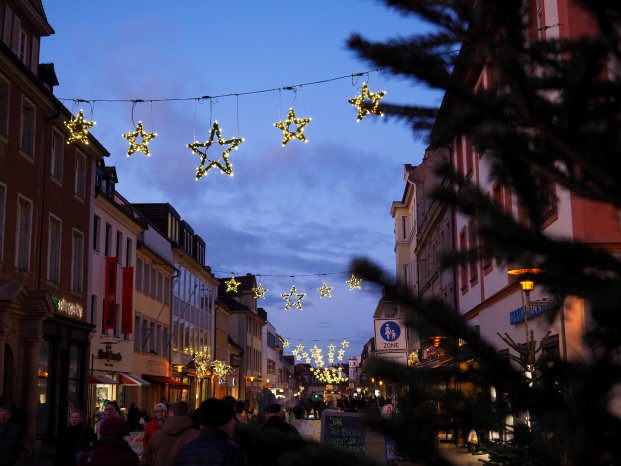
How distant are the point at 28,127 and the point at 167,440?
65.1 feet

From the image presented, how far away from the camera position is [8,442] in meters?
11.1

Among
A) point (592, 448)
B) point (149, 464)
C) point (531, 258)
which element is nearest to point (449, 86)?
point (531, 258)

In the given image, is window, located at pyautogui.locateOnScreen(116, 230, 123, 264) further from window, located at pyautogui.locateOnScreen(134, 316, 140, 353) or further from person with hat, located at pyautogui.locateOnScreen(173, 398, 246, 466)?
person with hat, located at pyautogui.locateOnScreen(173, 398, 246, 466)

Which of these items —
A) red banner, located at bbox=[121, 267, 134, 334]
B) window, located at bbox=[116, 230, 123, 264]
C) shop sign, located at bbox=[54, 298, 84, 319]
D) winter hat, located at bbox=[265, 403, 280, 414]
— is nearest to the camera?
winter hat, located at bbox=[265, 403, 280, 414]

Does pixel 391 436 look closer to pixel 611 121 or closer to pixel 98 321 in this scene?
pixel 611 121

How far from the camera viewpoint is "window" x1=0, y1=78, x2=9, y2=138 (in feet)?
77.8

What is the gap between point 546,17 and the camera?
599 inches

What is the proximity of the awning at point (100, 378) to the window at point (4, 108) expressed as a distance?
36.6 feet

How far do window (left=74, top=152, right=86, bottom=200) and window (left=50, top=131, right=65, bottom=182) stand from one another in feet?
5.45

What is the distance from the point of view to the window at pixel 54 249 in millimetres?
27812

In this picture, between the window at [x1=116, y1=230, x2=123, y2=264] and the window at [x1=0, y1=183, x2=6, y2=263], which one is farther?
the window at [x1=116, y1=230, x2=123, y2=264]

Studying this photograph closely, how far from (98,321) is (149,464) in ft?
89.8

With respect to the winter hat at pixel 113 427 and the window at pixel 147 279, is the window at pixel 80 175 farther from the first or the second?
the winter hat at pixel 113 427

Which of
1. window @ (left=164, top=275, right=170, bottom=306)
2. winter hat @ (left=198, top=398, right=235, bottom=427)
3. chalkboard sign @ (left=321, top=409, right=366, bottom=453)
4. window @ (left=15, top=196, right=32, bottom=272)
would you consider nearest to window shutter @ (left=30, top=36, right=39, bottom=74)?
window @ (left=15, top=196, right=32, bottom=272)
